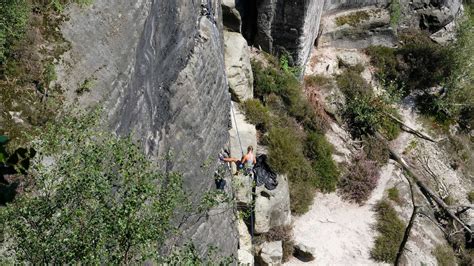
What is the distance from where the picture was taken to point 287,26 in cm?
2056

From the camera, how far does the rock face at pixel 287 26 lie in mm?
20156

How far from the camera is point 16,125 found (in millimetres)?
9016

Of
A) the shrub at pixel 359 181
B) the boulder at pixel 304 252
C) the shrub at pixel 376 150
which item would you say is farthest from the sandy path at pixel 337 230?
the shrub at pixel 376 150

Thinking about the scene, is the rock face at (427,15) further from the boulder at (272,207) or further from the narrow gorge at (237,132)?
the boulder at (272,207)

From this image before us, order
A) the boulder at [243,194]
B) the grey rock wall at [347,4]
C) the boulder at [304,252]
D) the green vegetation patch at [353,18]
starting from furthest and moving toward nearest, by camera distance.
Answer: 1. the green vegetation patch at [353,18]
2. the grey rock wall at [347,4]
3. the boulder at [304,252]
4. the boulder at [243,194]

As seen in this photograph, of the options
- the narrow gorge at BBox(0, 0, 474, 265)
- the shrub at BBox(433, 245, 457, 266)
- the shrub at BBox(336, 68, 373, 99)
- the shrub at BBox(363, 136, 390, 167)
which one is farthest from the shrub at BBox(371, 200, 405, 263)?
the shrub at BBox(336, 68, 373, 99)

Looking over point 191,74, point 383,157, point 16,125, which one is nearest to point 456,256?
point 383,157

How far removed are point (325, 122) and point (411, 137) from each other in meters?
4.06

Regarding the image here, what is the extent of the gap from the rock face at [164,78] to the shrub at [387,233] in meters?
5.74

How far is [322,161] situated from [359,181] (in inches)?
62.6

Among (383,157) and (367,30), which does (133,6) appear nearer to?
(383,157)

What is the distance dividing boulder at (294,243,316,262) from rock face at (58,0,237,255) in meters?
3.04

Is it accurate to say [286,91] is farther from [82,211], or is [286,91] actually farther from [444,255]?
[82,211]

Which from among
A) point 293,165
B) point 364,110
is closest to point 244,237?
point 293,165
